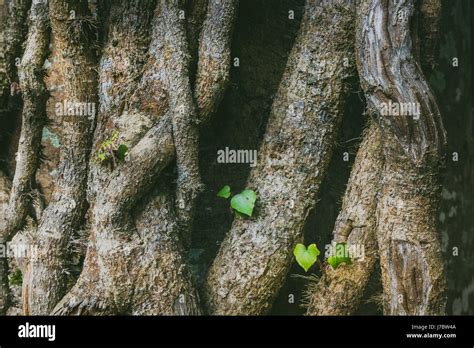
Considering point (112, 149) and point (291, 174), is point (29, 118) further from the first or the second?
point (291, 174)

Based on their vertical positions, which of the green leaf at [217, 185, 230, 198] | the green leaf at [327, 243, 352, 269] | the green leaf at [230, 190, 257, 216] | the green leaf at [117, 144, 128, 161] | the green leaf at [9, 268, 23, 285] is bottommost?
the green leaf at [9, 268, 23, 285]

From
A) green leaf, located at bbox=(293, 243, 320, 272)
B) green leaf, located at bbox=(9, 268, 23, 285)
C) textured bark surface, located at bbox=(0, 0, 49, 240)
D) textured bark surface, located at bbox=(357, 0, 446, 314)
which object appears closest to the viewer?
textured bark surface, located at bbox=(357, 0, 446, 314)

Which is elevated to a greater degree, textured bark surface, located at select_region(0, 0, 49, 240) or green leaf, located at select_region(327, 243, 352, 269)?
textured bark surface, located at select_region(0, 0, 49, 240)

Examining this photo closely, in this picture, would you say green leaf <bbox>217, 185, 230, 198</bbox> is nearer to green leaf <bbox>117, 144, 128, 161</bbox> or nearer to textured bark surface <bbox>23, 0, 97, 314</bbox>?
green leaf <bbox>117, 144, 128, 161</bbox>

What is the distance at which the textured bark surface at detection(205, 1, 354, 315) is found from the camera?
7.82 ft

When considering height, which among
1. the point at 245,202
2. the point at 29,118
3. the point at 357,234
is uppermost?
the point at 29,118

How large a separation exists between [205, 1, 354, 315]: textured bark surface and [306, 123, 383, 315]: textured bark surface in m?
0.15

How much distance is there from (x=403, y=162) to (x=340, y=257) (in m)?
0.45

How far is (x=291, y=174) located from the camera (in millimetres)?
2420

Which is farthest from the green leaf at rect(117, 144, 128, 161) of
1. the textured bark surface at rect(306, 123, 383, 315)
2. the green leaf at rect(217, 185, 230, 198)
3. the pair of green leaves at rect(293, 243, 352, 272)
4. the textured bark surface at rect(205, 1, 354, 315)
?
the textured bark surface at rect(306, 123, 383, 315)

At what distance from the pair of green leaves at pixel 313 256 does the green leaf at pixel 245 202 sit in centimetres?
25

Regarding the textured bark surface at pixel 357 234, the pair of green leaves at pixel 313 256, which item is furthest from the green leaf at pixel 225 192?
the textured bark surface at pixel 357 234

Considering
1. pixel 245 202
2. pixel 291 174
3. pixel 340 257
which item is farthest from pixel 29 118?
pixel 340 257

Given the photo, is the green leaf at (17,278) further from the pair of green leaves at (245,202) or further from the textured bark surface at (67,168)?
the pair of green leaves at (245,202)
